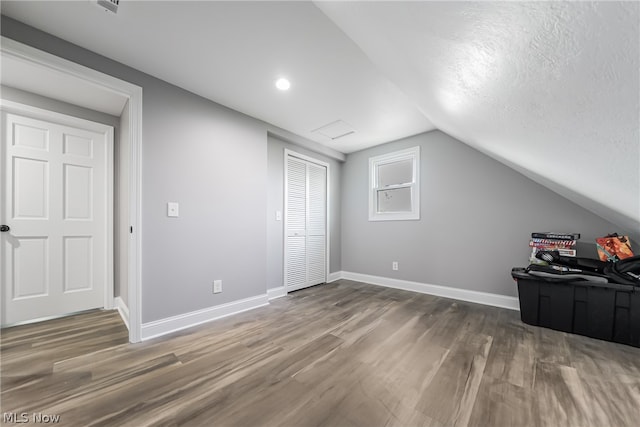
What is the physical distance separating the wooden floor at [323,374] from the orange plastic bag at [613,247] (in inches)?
29.2

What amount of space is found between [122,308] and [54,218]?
1.15 metres

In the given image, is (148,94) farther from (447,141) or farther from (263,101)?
(447,141)

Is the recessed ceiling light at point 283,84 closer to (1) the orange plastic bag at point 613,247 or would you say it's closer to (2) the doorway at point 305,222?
(2) the doorway at point 305,222

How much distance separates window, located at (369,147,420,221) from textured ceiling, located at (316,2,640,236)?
1805 millimetres

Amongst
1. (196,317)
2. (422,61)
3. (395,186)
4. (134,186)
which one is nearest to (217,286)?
(196,317)

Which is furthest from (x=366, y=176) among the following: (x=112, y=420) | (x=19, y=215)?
(x=19, y=215)

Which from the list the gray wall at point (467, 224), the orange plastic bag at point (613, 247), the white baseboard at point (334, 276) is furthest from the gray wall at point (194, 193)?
the orange plastic bag at point (613, 247)

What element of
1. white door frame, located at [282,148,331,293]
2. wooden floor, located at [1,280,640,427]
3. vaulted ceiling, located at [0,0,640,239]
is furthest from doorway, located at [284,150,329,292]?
wooden floor, located at [1,280,640,427]

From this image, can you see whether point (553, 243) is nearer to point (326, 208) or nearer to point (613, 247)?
point (613, 247)

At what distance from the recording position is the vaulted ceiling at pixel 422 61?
0.54 meters

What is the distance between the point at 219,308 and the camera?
2.39m

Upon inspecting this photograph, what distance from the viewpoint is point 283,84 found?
7.02 ft

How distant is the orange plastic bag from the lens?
6.41ft

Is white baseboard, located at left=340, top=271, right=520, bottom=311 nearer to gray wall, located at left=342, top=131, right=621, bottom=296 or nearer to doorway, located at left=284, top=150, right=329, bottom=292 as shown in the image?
gray wall, located at left=342, top=131, right=621, bottom=296
